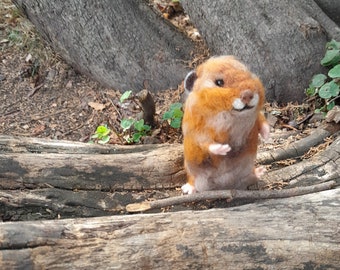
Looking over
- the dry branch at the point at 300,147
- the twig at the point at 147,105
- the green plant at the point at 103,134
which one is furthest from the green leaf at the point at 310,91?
the green plant at the point at 103,134

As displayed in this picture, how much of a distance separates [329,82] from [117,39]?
1670 millimetres

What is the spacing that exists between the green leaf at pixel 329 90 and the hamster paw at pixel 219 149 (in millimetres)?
1524

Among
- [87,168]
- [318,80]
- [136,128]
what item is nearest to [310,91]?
[318,80]

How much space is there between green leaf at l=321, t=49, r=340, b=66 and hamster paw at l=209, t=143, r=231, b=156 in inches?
68.2

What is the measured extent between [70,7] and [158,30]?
73 cm

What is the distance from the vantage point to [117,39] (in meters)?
4.38

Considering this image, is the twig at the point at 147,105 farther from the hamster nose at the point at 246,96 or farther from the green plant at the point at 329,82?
the hamster nose at the point at 246,96

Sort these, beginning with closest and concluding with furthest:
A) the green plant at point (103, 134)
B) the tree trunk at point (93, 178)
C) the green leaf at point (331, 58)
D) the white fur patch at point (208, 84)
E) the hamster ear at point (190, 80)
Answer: the white fur patch at point (208, 84)
the hamster ear at point (190, 80)
the tree trunk at point (93, 178)
the green leaf at point (331, 58)
the green plant at point (103, 134)

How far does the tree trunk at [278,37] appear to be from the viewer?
156 inches

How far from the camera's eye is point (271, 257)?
2381 millimetres

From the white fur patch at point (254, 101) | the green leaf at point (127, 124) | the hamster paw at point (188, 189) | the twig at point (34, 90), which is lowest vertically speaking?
the hamster paw at point (188, 189)

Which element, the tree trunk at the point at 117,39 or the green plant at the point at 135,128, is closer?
the green plant at the point at 135,128

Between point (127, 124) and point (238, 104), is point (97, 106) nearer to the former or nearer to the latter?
point (127, 124)

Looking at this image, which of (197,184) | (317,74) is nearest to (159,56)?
(317,74)
